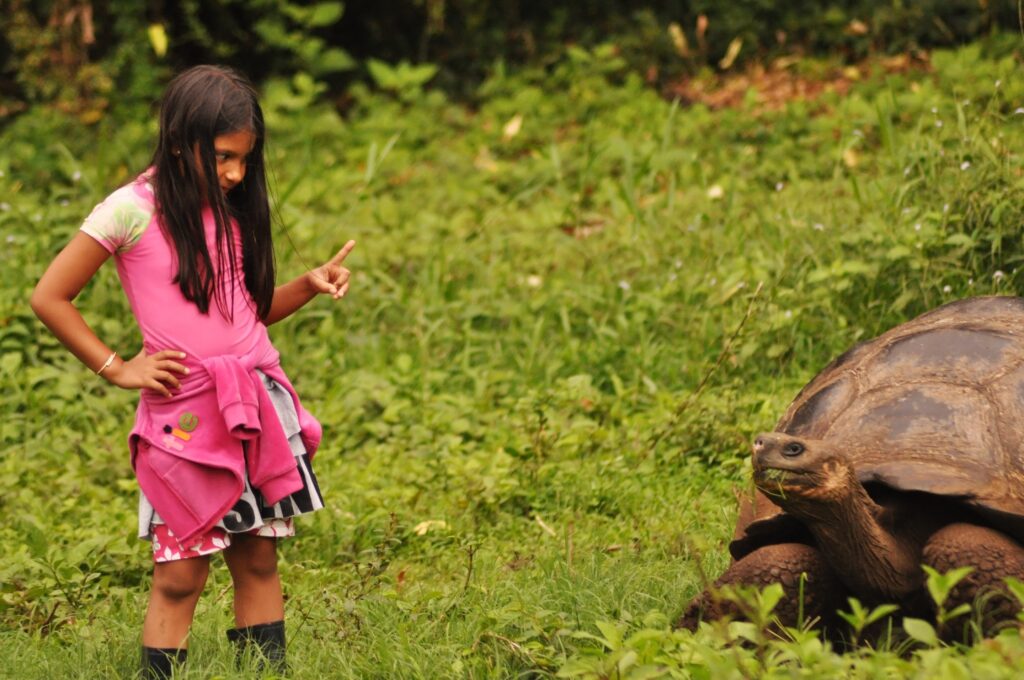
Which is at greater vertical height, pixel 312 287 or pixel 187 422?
pixel 312 287

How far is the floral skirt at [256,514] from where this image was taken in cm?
267

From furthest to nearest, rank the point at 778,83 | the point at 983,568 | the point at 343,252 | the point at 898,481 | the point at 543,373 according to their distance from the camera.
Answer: the point at 778,83
the point at 543,373
the point at 343,252
the point at 898,481
the point at 983,568

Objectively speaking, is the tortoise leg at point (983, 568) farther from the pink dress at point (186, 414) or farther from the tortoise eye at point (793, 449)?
the pink dress at point (186, 414)

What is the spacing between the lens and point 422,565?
3.50m

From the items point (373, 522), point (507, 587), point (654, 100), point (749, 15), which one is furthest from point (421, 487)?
point (749, 15)

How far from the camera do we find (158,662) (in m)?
2.71

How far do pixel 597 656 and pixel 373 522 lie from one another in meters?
1.39

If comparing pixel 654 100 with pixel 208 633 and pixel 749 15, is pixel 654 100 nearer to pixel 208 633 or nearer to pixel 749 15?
pixel 749 15

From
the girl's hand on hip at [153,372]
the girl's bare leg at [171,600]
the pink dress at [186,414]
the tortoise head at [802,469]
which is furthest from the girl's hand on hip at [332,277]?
the tortoise head at [802,469]

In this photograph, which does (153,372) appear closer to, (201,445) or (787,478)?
(201,445)

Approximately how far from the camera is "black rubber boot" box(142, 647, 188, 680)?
2.70m

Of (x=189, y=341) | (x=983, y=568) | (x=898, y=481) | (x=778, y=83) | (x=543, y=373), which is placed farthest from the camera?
(x=778, y=83)

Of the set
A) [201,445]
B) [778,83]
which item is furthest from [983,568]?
[778,83]

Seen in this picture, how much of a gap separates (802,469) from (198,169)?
1285mm
